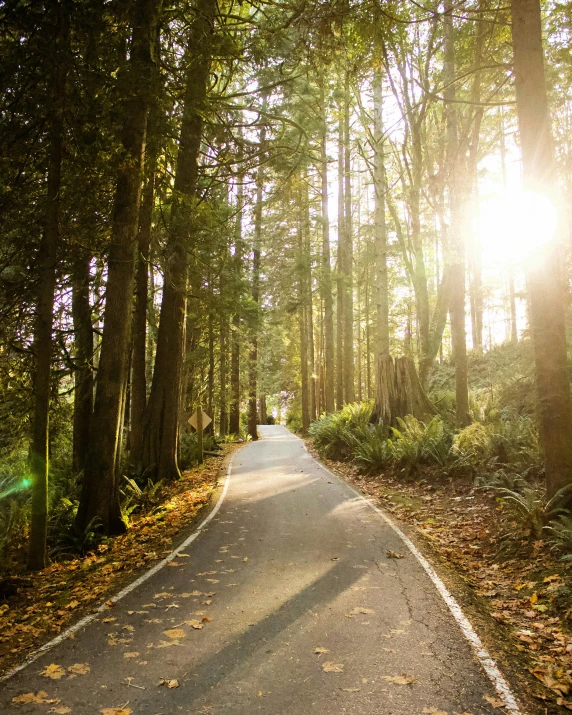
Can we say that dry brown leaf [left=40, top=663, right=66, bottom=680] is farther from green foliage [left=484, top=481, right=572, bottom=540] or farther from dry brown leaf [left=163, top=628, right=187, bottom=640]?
green foliage [left=484, top=481, right=572, bottom=540]

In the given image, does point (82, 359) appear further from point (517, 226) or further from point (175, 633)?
point (517, 226)

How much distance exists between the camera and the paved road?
3490 millimetres

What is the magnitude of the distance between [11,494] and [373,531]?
736 centimetres

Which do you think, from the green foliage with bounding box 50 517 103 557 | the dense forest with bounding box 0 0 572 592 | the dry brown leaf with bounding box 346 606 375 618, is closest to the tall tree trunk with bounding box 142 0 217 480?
the dense forest with bounding box 0 0 572 592

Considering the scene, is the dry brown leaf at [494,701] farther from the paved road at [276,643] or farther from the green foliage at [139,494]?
the green foliage at [139,494]

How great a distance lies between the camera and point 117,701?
3.51 metres

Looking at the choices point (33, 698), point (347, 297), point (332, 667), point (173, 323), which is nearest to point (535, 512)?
point (332, 667)

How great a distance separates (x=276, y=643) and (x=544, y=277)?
5.78 meters

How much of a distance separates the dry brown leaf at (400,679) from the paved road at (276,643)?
18mm

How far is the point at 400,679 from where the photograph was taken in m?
3.71

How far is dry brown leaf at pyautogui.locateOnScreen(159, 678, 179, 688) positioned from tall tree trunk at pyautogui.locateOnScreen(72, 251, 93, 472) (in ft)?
21.0

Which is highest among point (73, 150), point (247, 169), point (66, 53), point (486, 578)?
point (247, 169)

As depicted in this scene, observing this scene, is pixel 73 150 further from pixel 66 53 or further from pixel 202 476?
pixel 202 476

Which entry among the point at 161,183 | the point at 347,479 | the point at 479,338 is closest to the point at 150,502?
the point at 347,479
